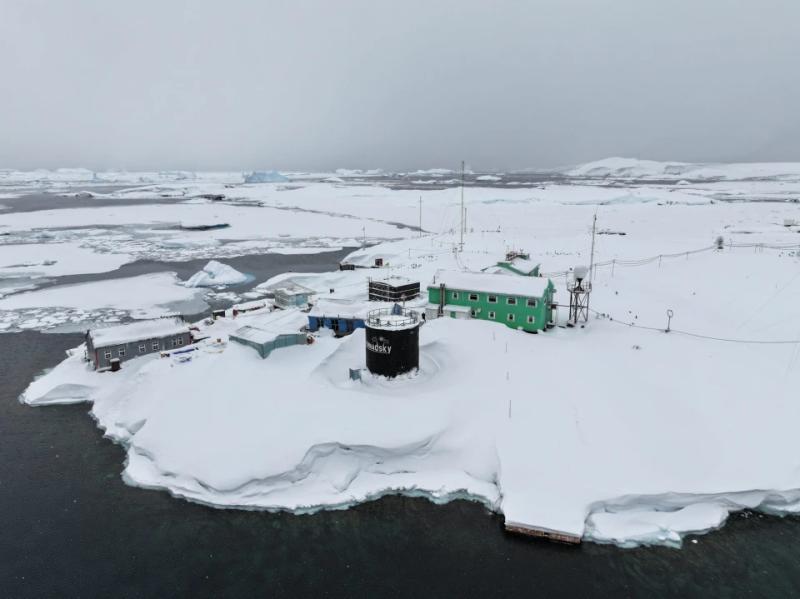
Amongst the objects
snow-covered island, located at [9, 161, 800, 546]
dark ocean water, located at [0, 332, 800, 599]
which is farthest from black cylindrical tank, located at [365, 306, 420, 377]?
dark ocean water, located at [0, 332, 800, 599]

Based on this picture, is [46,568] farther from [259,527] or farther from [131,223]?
[131,223]

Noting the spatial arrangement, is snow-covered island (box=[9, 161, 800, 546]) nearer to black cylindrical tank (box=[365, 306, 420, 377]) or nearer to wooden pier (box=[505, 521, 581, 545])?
wooden pier (box=[505, 521, 581, 545])

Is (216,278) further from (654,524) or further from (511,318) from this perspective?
(654,524)

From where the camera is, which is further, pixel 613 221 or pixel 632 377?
pixel 613 221

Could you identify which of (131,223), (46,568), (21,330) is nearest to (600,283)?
(46,568)

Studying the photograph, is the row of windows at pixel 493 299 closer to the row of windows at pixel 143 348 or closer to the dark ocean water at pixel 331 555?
the dark ocean water at pixel 331 555

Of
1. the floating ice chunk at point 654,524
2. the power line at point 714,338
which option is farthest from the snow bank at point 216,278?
the floating ice chunk at point 654,524

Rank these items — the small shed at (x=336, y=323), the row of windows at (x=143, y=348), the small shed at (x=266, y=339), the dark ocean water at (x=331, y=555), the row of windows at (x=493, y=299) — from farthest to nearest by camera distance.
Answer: the small shed at (x=336, y=323) < the row of windows at (x=493, y=299) < the row of windows at (x=143, y=348) < the small shed at (x=266, y=339) < the dark ocean water at (x=331, y=555)
